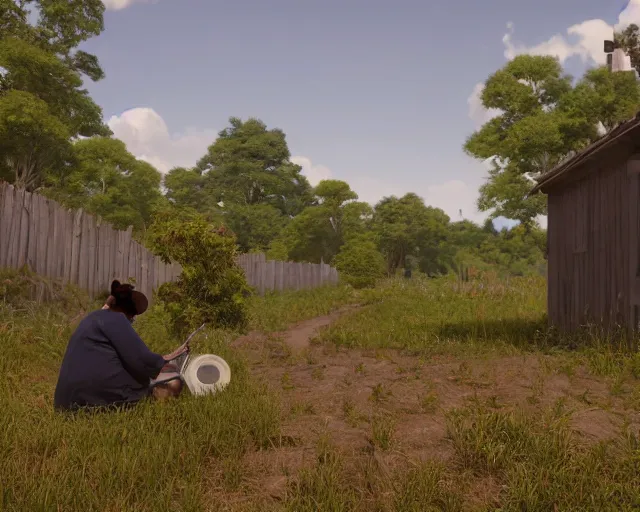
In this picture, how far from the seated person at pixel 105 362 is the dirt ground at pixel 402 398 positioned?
138 cm

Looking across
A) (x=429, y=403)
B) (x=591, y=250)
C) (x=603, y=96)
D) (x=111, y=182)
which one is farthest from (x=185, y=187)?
(x=429, y=403)

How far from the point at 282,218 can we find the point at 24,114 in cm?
2335

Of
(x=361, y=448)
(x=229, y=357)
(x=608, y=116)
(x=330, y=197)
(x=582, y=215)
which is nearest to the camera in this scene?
(x=361, y=448)

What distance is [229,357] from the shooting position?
7.43 m

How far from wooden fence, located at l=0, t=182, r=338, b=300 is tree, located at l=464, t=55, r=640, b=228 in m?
24.2

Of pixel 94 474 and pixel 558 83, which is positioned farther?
pixel 558 83

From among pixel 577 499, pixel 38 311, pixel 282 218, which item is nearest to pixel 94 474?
pixel 577 499

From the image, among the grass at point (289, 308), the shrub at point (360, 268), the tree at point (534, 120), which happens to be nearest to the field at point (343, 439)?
the grass at point (289, 308)

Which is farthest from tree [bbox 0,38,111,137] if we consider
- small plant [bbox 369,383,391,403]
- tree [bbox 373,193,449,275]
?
tree [bbox 373,193,449,275]

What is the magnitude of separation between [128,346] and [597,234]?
285 inches

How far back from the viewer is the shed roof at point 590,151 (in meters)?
7.20

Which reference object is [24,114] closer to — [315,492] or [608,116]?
[315,492]

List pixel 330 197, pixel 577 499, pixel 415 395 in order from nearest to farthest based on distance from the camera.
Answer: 1. pixel 577 499
2. pixel 415 395
3. pixel 330 197

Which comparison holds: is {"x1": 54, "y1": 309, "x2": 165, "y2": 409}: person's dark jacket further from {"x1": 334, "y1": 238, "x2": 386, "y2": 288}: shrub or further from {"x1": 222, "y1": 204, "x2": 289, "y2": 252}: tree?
{"x1": 222, "y1": 204, "x2": 289, "y2": 252}: tree
